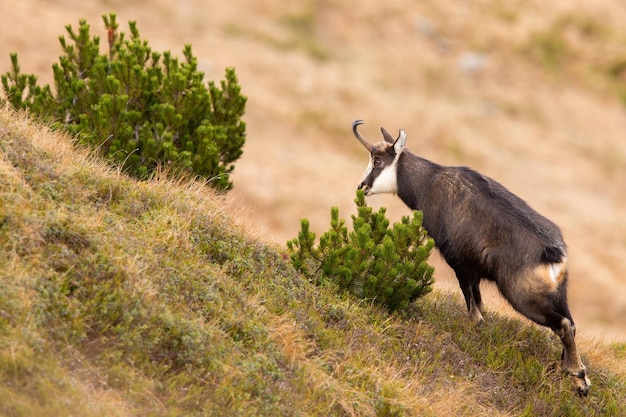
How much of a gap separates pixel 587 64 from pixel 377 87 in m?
13.1

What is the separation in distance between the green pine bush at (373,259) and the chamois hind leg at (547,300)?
118 cm

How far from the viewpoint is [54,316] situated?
7.78m

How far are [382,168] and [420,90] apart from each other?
30432 millimetres

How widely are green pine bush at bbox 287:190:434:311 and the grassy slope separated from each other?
251 millimetres

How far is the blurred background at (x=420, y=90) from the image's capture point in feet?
96.1

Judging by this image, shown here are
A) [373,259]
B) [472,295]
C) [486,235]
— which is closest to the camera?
[486,235]

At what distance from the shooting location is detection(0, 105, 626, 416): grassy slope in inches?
298

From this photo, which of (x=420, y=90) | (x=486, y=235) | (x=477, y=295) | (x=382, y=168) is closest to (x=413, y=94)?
(x=420, y=90)

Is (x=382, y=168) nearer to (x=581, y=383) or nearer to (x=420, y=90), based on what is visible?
(x=581, y=383)

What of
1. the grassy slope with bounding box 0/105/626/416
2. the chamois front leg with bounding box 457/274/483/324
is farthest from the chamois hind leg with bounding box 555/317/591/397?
the chamois front leg with bounding box 457/274/483/324

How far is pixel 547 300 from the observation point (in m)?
9.60

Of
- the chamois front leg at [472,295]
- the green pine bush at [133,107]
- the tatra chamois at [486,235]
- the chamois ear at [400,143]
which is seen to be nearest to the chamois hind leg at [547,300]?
the tatra chamois at [486,235]

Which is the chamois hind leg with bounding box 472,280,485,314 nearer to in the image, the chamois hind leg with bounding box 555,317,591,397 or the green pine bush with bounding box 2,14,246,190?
the chamois hind leg with bounding box 555,317,591,397

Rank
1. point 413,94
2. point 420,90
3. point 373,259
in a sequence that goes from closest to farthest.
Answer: point 373,259
point 413,94
point 420,90
